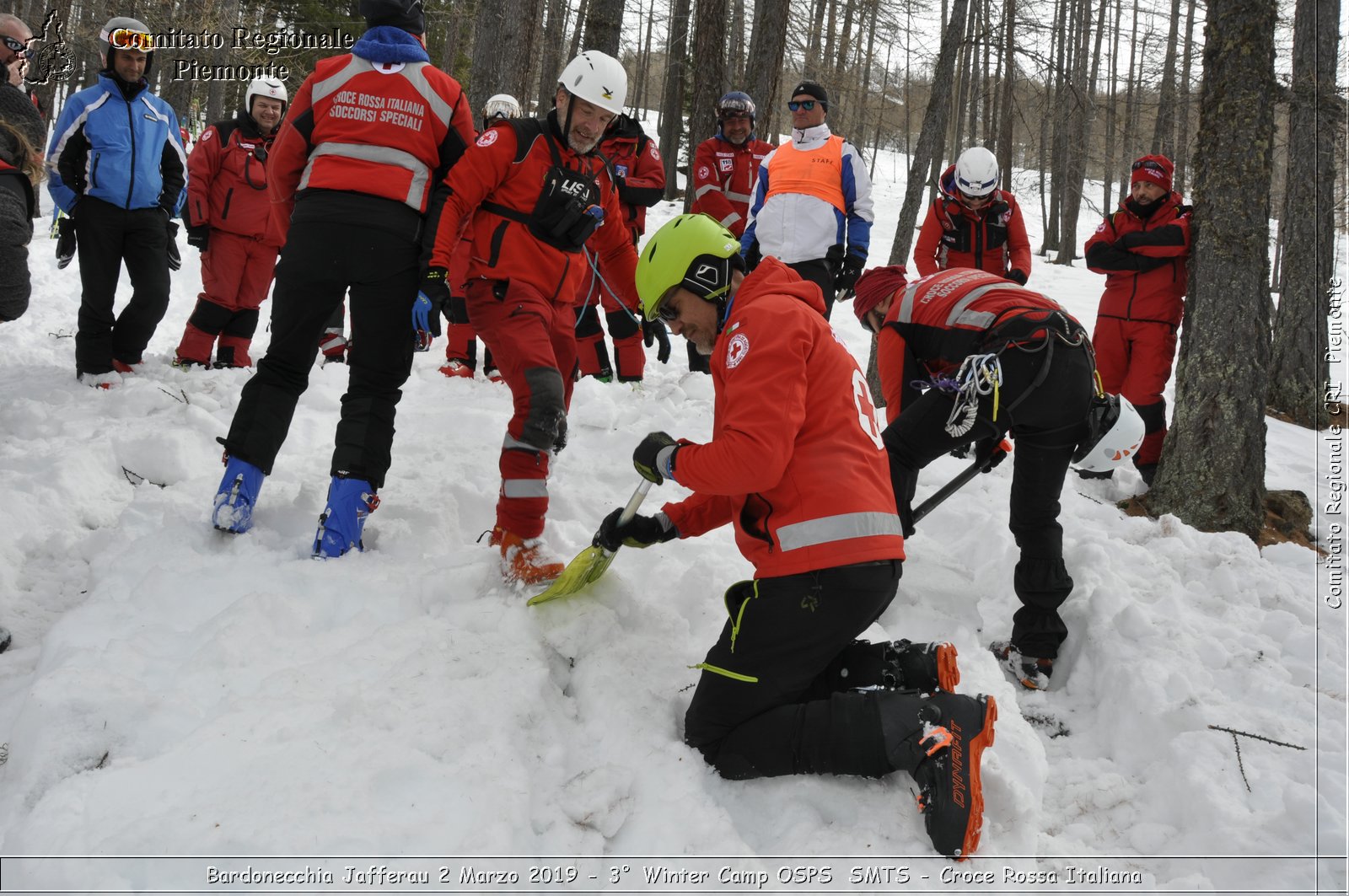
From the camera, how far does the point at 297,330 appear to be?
330 cm

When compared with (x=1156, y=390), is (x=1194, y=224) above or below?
above

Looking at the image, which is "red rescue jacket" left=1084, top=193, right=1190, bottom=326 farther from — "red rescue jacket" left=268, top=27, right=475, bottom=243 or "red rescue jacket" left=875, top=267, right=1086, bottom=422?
"red rescue jacket" left=268, top=27, right=475, bottom=243

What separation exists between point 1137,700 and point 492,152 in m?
3.22

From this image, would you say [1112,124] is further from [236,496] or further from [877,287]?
[236,496]

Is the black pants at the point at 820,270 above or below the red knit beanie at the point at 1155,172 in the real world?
below

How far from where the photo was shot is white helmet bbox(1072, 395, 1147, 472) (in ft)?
11.4

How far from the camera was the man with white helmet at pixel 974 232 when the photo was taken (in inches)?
233

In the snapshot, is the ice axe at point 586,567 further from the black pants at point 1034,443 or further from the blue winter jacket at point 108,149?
the blue winter jacket at point 108,149

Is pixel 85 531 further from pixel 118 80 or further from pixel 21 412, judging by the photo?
pixel 118 80

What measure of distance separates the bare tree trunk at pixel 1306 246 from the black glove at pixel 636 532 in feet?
23.7

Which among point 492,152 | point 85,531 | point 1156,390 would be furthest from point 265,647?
point 1156,390

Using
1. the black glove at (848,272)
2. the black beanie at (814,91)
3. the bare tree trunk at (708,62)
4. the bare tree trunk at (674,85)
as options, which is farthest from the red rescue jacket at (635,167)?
the bare tree trunk at (674,85)

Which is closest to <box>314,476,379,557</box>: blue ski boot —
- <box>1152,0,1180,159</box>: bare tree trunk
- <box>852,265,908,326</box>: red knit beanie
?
<box>852,265,908,326</box>: red knit beanie

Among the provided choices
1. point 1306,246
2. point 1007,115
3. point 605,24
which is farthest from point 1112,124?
point 605,24
